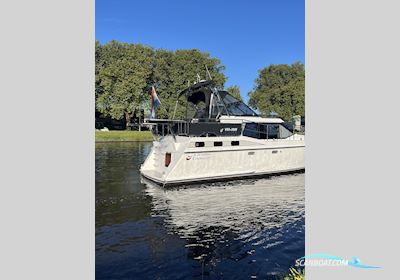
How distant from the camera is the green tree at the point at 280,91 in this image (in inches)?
2105

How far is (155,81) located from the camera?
53562mm

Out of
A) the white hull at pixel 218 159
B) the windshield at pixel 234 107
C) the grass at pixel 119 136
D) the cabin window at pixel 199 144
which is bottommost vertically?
the white hull at pixel 218 159

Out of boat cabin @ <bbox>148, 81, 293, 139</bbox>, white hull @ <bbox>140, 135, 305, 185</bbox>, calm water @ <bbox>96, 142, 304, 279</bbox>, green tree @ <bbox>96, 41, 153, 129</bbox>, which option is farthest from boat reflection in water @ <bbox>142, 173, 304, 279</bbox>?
green tree @ <bbox>96, 41, 153, 129</bbox>

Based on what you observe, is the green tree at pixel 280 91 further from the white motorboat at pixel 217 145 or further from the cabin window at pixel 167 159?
the cabin window at pixel 167 159

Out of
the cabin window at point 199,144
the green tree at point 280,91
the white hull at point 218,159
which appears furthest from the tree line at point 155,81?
the cabin window at point 199,144

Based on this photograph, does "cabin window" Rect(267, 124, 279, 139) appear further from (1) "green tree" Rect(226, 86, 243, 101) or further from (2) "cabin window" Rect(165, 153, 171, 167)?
(1) "green tree" Rect(226, 86, 243, 101)

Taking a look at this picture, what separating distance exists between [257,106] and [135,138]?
25.5 metres

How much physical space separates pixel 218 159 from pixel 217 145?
A: 2.35ft

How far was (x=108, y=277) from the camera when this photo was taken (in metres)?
5.97

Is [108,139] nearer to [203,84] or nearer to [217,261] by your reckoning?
[203,84]

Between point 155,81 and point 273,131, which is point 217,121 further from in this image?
point 155,81

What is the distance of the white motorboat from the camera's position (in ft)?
48.4

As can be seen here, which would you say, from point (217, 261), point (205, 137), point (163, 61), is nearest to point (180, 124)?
point (205, 137)

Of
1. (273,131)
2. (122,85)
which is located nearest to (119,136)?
(122,85)
